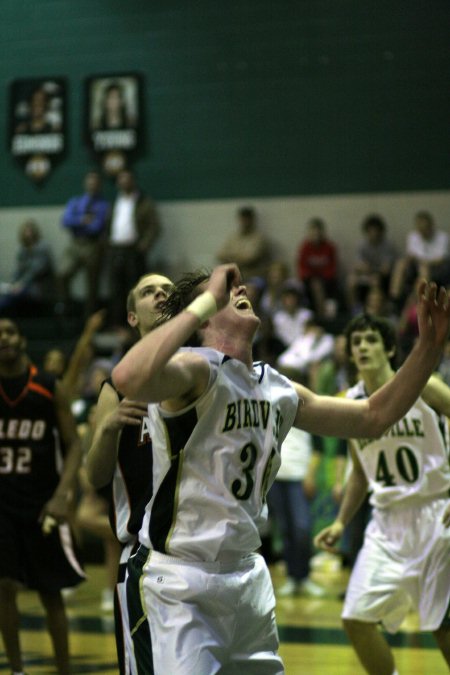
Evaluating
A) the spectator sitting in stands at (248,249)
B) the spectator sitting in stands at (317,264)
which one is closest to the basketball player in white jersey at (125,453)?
the spectator sitting in stands at (317,264)

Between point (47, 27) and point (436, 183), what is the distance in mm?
6260

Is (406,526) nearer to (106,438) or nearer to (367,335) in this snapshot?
(367,335)

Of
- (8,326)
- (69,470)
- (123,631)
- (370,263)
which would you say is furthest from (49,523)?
(370,263)

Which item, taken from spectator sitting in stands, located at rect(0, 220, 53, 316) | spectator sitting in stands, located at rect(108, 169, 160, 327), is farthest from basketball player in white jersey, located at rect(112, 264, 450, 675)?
spectator sitting in stands, located at rect(0, 220, 53, 316)

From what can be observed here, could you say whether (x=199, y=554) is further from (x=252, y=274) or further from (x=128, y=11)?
(x=128, y=11)

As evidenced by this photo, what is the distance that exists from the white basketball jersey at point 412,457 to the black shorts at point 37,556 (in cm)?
185

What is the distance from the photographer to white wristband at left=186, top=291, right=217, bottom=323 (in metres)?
3.04

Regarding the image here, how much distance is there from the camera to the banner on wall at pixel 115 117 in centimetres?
1667

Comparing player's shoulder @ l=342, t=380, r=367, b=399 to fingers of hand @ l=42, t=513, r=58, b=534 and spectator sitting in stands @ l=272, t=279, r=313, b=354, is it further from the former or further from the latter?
spectator sitting in stands @ l=272, t=279, r=313, b=354

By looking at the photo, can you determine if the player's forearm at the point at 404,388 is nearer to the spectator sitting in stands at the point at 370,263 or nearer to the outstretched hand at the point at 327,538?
the outstretched hand at the point at 327,538

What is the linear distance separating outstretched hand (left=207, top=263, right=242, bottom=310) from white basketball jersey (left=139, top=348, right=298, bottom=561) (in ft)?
0.94

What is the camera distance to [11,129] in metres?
17.5

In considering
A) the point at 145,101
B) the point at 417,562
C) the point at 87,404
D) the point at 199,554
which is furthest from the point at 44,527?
the point at 145,101

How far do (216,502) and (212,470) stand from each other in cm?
9
